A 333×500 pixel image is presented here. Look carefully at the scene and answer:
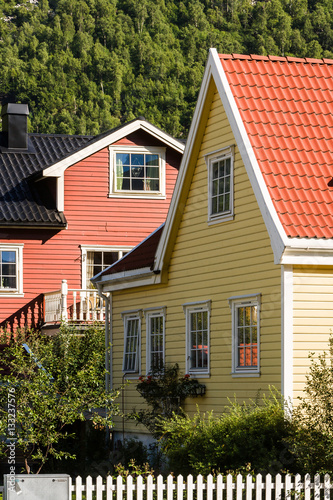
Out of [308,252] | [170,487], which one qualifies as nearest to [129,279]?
[308,252]

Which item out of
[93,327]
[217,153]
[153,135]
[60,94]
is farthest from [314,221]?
[60,94]

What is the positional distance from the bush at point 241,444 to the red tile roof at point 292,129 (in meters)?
3.02

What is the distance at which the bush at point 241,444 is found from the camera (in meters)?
14.2

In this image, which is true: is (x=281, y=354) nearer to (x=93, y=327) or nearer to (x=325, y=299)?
(x=325, y=299)

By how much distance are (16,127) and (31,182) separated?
259cm

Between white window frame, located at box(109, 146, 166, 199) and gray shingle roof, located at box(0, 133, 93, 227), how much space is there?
1243 mm

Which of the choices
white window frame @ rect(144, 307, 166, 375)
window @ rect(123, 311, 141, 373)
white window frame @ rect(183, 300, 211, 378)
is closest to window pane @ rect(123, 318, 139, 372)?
window @ rect(123, 311, 141, 373)

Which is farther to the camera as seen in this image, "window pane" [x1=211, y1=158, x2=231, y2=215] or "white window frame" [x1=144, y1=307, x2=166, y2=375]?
"white window frame" [x1=144, y1=307, x2=166, y2=375]

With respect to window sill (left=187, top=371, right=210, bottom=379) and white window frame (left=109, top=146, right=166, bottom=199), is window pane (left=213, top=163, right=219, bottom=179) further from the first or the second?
white window frame (left=109, top=146, right=166, bottom=199)

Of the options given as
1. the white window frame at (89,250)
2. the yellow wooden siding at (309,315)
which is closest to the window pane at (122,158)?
the white window frame at (89,250)

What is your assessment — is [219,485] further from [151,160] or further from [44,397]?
[151,160]

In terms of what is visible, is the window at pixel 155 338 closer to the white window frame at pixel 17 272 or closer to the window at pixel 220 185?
the window at pixel 220 185

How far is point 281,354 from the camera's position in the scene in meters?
15.6

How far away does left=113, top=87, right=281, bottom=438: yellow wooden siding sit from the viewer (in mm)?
16297
